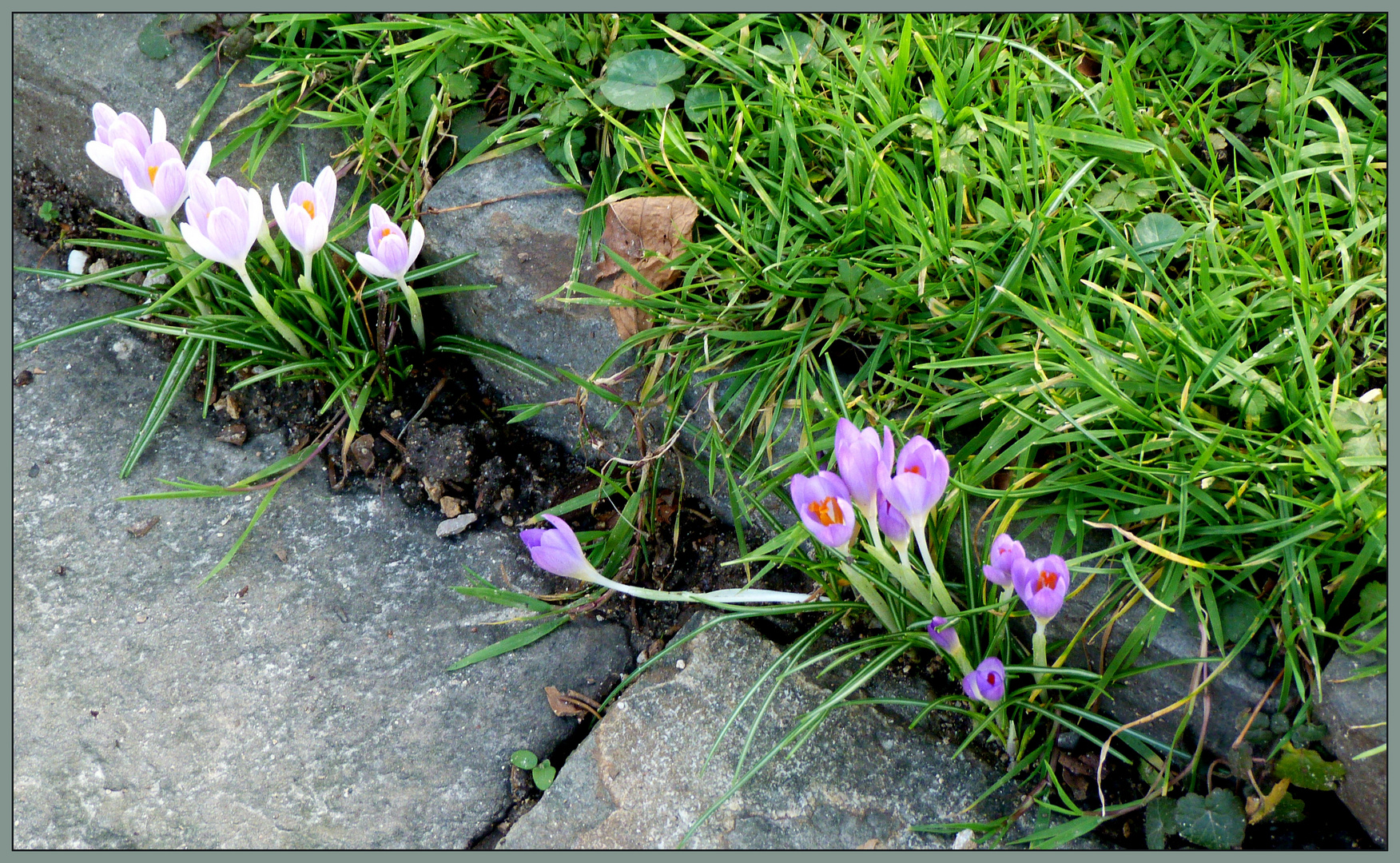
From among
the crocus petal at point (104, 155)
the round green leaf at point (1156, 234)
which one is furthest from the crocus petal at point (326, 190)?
the round green leaf at point (1156, 234)

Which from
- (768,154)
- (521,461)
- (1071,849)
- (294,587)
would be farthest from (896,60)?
(294,587)

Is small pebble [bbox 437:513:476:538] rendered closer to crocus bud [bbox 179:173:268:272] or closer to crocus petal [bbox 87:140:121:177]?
crocus bud [bbox 179:173:268:272]

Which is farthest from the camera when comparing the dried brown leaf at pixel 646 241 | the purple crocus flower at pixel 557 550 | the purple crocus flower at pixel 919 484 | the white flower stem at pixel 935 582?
the dried brown leaf at pixel 646 241

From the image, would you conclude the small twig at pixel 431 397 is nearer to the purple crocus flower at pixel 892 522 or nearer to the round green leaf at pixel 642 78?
the round green leaf at pixel 642 78

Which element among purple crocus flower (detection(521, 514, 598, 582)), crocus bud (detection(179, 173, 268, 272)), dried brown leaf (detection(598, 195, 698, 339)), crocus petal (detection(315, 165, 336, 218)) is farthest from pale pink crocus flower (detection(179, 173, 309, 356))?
purple crocus flower (detection(521, 514, 598, 582))

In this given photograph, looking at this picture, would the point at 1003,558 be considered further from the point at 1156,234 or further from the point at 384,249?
the point at 384,249

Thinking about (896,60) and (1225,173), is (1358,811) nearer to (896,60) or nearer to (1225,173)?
(1225,173)
